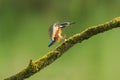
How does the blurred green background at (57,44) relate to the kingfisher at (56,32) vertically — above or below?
below

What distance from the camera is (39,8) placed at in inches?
433

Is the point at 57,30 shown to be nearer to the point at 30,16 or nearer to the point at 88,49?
the point at 88,49

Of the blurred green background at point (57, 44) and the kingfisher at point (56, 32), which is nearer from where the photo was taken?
the kingfisher at point (56, 32)

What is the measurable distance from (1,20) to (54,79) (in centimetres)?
371

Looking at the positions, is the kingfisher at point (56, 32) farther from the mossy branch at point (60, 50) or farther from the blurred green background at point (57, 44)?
the blurred green background at point (57, 44)

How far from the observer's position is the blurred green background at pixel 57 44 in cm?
762

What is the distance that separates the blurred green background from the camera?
7621 millimetres

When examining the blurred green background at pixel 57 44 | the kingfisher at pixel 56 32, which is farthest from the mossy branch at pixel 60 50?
the blurred green background at pixel 57 44

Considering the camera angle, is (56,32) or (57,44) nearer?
(56,32)

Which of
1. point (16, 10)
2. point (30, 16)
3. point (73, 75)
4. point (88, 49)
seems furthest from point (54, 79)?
point (16, 10)

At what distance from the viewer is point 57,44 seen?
8250mm

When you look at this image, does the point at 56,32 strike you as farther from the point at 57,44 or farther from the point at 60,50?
the point at 57,44

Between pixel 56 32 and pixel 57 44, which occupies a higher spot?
pixel 56 32

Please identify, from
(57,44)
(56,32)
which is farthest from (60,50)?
(57,44)
